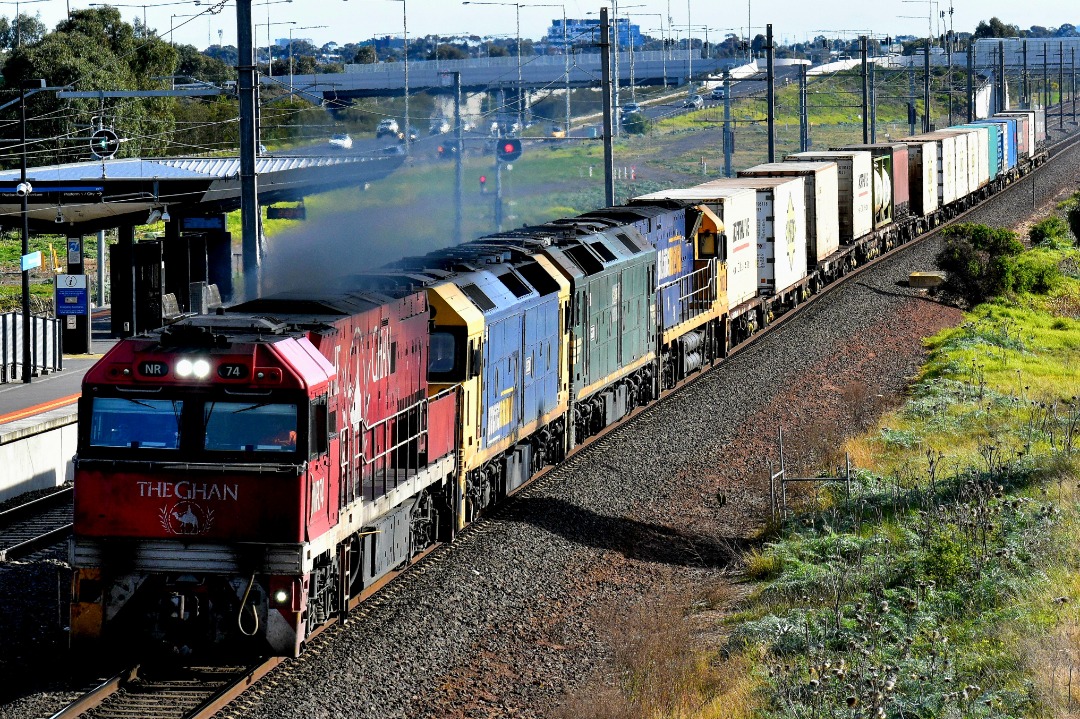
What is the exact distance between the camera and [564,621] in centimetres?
1736

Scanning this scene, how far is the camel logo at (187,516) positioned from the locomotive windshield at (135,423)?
2.08 ft

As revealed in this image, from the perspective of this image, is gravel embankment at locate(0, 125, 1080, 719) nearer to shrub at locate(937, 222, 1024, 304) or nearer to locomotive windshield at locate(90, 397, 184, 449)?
locomotive windshield at locate(90, 397, 184, 449)

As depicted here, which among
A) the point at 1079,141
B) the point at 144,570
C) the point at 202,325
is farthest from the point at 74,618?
the point at 1079,141

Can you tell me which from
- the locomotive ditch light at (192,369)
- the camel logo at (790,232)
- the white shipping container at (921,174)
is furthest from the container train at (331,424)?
the white shipping container at (921,174)

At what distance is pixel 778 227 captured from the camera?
128 feet

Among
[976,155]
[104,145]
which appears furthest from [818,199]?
[976,155]

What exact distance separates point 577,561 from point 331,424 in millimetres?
6153

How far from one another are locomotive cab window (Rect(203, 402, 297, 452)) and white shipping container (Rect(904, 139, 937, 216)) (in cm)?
4764

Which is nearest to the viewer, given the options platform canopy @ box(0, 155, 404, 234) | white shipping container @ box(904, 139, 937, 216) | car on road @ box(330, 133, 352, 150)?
platform canopy @ box(0, 155, 404, 234)

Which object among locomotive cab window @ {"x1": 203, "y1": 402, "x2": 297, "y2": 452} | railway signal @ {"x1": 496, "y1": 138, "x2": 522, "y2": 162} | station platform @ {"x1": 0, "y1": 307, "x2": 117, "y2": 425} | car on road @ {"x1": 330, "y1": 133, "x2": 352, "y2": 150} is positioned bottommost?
station platform @ {"x1": 0, "y1": 307, "x2": 117, "y2": 425}

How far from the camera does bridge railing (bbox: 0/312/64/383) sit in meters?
34.8

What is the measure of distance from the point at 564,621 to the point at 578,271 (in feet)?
30.6

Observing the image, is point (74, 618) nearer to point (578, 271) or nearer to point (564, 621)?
point (564, 621)

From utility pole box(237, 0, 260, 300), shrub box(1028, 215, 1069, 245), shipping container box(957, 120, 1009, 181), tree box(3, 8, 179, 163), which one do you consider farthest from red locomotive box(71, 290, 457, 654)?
shipping container box(957, 120, 1009, 181)
